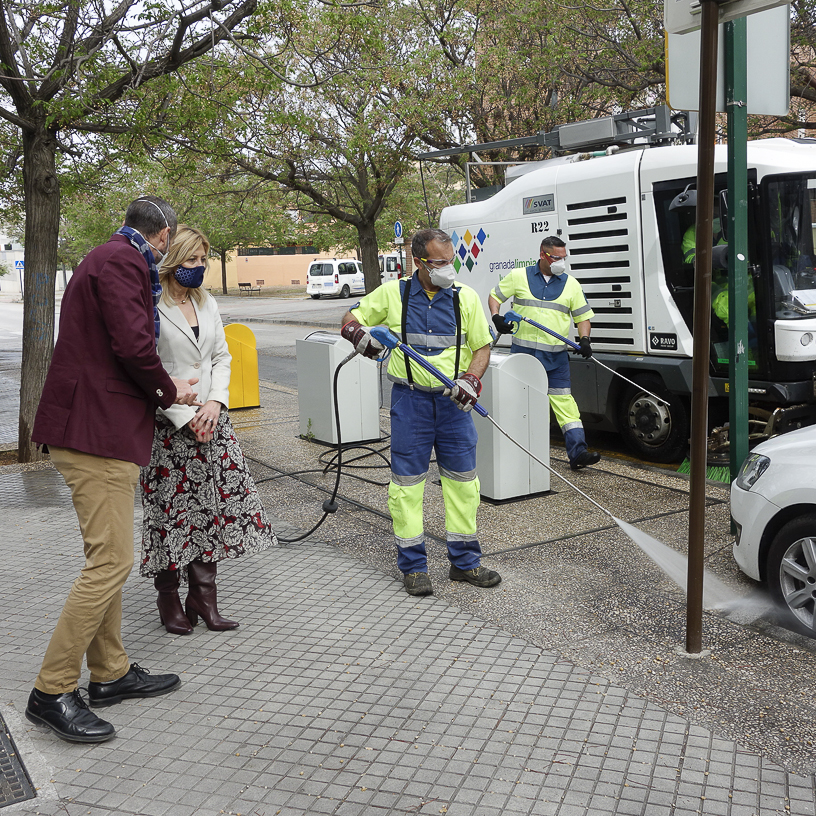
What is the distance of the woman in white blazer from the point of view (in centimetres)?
423

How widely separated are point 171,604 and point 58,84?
5.86m

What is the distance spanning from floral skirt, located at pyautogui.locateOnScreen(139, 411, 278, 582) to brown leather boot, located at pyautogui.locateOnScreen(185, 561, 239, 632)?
3.0 inches

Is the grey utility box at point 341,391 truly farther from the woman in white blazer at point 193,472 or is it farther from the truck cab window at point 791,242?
the woman in white blazer at point 193,472

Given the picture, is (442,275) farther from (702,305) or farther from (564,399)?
(564,399)

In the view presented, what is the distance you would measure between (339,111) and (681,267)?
12398 millimetres

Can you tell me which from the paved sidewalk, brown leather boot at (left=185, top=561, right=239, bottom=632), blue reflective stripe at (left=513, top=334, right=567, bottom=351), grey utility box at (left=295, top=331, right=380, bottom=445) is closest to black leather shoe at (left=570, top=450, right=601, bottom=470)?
blue reflective stripe at (left=513, top=334, right=567, bottom=351)

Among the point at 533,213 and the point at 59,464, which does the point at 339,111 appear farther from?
the point at 59,464

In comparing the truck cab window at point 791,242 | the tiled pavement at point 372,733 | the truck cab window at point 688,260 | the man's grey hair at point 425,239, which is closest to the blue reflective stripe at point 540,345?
the truck cab window at point 688,260

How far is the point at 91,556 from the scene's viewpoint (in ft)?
11.5

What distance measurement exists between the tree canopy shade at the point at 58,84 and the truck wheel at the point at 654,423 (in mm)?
4834

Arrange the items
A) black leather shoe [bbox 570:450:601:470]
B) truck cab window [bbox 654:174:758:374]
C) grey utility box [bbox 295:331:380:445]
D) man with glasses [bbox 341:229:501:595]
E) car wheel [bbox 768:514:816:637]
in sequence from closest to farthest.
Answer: car wheel [bbox 768:514:816:637]
man with glasses [bbox 341:229:501:595]
truck cab window [bbox 654:174:758:374]
black leather shoe [bbox 570:450:601:470]
grey utility box [bbox 295:331:380:445]

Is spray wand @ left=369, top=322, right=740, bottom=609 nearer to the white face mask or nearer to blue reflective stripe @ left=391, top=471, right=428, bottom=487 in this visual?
the white face mask

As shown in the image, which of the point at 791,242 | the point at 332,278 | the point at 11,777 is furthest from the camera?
the point at 332,278

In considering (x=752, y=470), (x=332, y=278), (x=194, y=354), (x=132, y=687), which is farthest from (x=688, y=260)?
(x=332, y=278)
